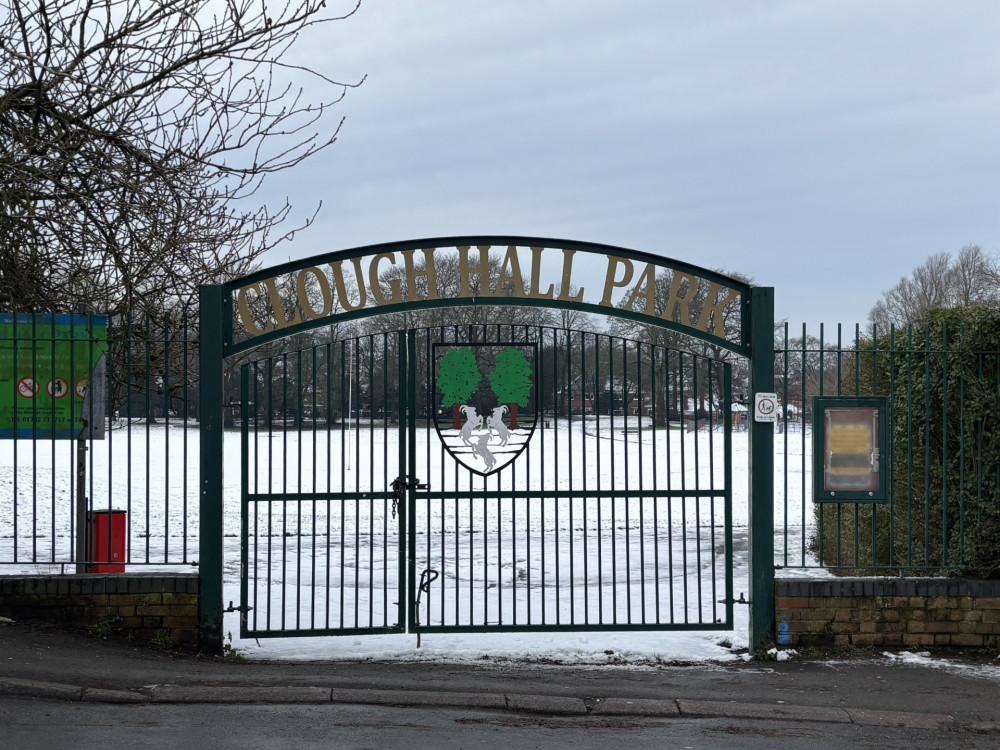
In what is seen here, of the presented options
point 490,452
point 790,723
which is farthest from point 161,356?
point 790,723

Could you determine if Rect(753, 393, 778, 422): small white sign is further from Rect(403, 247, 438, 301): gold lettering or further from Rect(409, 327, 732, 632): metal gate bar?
Rect(403, 247, 438, 301): gold lettering

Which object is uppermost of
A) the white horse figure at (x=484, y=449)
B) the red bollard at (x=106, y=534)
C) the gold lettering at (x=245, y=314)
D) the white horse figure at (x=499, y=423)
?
the gold lettering at (x=245, y=314)

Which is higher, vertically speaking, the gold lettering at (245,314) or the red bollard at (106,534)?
the gold lettering at (245,314)

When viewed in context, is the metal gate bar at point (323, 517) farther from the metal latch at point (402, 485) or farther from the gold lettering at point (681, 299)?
the gold lettering at point (681, 299)

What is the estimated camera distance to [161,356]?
11.4 meters

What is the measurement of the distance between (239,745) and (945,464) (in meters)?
5.52

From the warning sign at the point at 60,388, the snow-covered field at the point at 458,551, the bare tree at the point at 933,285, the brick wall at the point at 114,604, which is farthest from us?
the bare tree at the point at 933,285

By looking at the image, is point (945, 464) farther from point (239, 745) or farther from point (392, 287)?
point (239, 745)

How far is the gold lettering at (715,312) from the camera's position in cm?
793

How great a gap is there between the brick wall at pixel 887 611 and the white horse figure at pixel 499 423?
7.88 feet

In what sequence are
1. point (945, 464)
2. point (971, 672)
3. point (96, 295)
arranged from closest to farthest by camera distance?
point (971, 672) → point (945, 464) → point (96, 295)

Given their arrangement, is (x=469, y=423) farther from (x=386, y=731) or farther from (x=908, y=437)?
(x=908, y=437)

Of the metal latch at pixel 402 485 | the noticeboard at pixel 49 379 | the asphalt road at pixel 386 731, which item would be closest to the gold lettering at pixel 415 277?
the metal latch at pixel 402 485

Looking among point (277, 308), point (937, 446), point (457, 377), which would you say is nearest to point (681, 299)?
point (457, 377)
